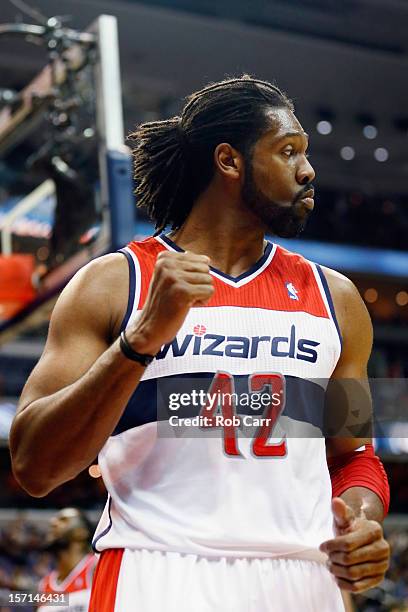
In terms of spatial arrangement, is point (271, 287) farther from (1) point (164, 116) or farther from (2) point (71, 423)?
(1) point (164, 116)

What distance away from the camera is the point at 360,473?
95.3 inches

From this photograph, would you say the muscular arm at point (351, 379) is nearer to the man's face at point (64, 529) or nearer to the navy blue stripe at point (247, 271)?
the navy blue stripe at point (247, 271)

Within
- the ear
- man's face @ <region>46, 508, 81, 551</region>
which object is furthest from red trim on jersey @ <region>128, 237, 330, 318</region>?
man's face @ <region>46, 508, 81, 551</region>

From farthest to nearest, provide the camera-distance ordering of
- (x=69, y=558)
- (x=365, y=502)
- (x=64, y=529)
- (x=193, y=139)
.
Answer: (x=64, y=529)
(x=69, y=558)
(x=193, y=139)
(x=365, y=502)

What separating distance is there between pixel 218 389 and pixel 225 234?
17.6 inches

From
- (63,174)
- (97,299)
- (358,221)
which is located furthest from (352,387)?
(358,221)

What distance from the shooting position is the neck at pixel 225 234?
8.30 feet

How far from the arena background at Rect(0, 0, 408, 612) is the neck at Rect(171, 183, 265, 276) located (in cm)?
323

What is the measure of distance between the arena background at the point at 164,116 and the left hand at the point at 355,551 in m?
3.79

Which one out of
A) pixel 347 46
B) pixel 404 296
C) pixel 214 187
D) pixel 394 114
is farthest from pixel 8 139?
pixel 404 296

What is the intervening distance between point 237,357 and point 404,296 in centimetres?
1693

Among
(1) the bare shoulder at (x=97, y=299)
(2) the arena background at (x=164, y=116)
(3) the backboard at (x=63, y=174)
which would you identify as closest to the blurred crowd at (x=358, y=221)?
(2) the arena background at (x=164, y=116)

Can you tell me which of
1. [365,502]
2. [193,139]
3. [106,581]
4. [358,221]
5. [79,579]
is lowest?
[358,221]

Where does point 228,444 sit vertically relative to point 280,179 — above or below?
below
